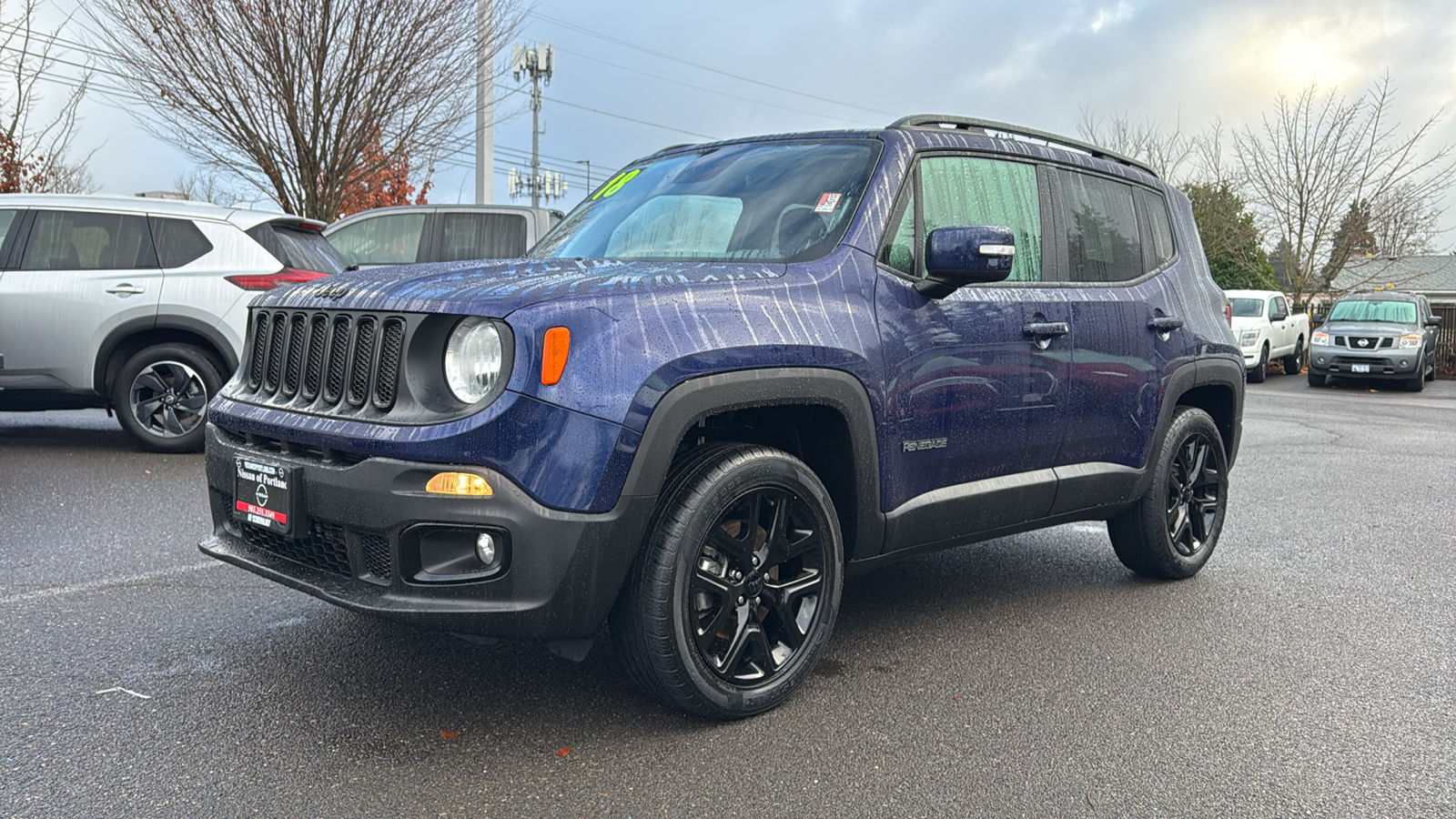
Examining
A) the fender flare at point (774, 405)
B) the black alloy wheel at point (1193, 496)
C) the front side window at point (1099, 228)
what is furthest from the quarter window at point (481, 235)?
the fender flare at point (774, 405)

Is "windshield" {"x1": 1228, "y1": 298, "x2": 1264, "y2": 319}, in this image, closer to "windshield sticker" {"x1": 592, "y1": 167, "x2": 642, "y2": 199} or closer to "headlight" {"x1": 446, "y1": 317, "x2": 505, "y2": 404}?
"windshield sticker" {"x1": 592, "y1": 167, "x2": 642, "y2": 199}

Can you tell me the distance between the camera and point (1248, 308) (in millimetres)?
22219

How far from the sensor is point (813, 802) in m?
2.92

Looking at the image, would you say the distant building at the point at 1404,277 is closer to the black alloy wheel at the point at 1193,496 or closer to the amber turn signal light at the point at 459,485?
the black alloy wheel at the point at 1193,496

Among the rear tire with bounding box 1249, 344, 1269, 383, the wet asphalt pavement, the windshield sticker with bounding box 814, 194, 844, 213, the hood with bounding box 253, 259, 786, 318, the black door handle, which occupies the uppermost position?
the windshield sticker with bounding box 814, 194, 844, 213

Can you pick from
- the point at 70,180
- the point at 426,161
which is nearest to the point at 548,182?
the point at 70,180

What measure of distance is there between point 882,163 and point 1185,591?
8.24ft

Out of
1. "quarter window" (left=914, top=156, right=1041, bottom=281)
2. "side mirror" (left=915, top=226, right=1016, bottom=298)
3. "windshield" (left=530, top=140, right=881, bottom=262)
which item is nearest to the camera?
"side mirror" (left=915, top=226, right=1016, bottom=298)

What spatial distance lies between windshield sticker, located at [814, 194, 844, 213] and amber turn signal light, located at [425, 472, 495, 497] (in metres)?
1.55

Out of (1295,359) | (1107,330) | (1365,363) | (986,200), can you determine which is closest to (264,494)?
(986,200)

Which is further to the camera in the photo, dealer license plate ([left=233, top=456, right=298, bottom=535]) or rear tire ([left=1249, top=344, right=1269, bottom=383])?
rear tire ([left=1249, top=344, right=1269, bottom=383])

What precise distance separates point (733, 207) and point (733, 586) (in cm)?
Answer: 139

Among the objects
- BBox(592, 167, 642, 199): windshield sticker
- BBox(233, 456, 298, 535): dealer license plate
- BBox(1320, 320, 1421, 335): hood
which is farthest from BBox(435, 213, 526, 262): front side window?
BBox(1320, 320, 1421, 335): hood

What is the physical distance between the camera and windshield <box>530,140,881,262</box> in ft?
12.6
